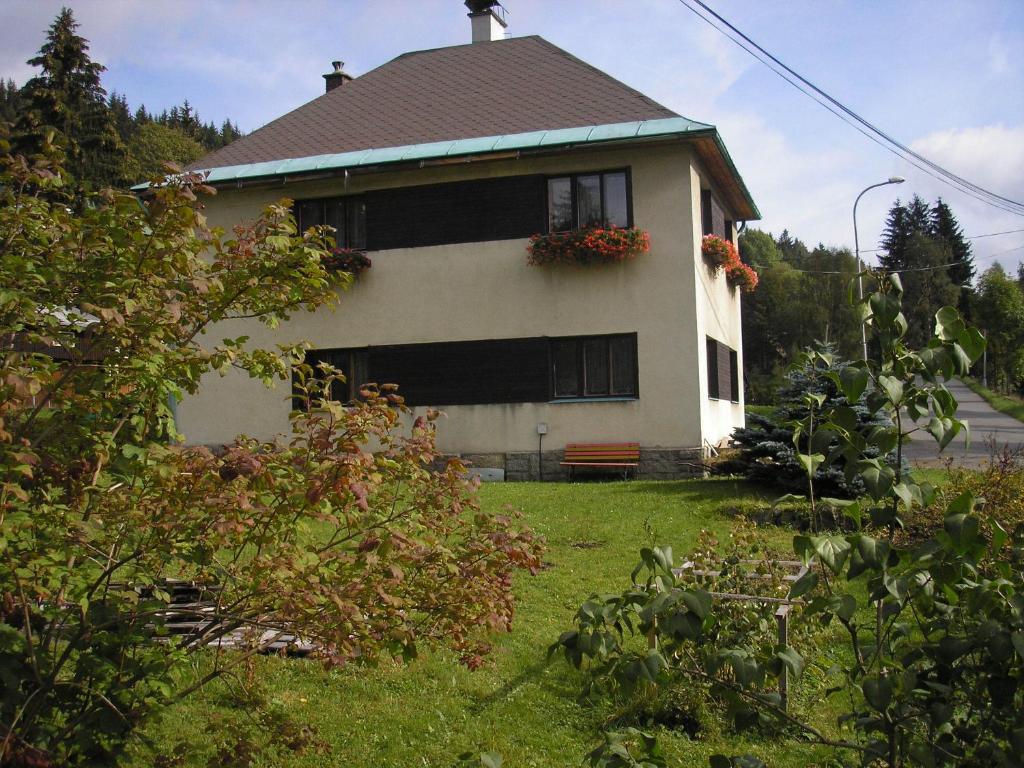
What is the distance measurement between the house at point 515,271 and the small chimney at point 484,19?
300cm

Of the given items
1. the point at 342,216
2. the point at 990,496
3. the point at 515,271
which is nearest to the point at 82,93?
the point at 342,216

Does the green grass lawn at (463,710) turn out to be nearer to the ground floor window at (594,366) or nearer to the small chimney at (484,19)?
the ground floor window at (594,366)

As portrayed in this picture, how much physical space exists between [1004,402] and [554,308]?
33.7 metres

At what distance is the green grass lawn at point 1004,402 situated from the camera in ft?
114

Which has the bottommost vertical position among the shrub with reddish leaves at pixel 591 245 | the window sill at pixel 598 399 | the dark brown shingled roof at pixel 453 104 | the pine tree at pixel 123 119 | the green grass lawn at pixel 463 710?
the green grass lawn at pixel 463 710

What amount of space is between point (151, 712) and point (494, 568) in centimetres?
133

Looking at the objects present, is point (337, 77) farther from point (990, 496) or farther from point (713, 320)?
point (990, 496)

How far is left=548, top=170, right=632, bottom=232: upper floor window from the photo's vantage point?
16.0 meters

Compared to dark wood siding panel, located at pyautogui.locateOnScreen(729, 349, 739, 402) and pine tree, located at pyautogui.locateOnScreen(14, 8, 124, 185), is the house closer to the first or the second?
dark wood siding panel, located at pyautogui.locateOnScreen(729, 349, 739, 402)

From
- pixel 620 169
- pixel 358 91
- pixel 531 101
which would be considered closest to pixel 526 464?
pixel 620 169

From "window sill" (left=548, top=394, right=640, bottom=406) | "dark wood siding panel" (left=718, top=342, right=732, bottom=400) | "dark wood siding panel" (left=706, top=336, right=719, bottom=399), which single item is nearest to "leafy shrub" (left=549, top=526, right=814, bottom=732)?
"window sill" (left=548, top=394, right=640, bottom=406)

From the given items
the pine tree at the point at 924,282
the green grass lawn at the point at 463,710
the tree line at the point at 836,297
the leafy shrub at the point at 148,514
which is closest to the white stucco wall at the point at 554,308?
the green grass lawn at the point at 463,710

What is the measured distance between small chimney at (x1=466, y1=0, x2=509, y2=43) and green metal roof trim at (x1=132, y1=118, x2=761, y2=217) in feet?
18.4

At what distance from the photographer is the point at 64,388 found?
10.4ft
